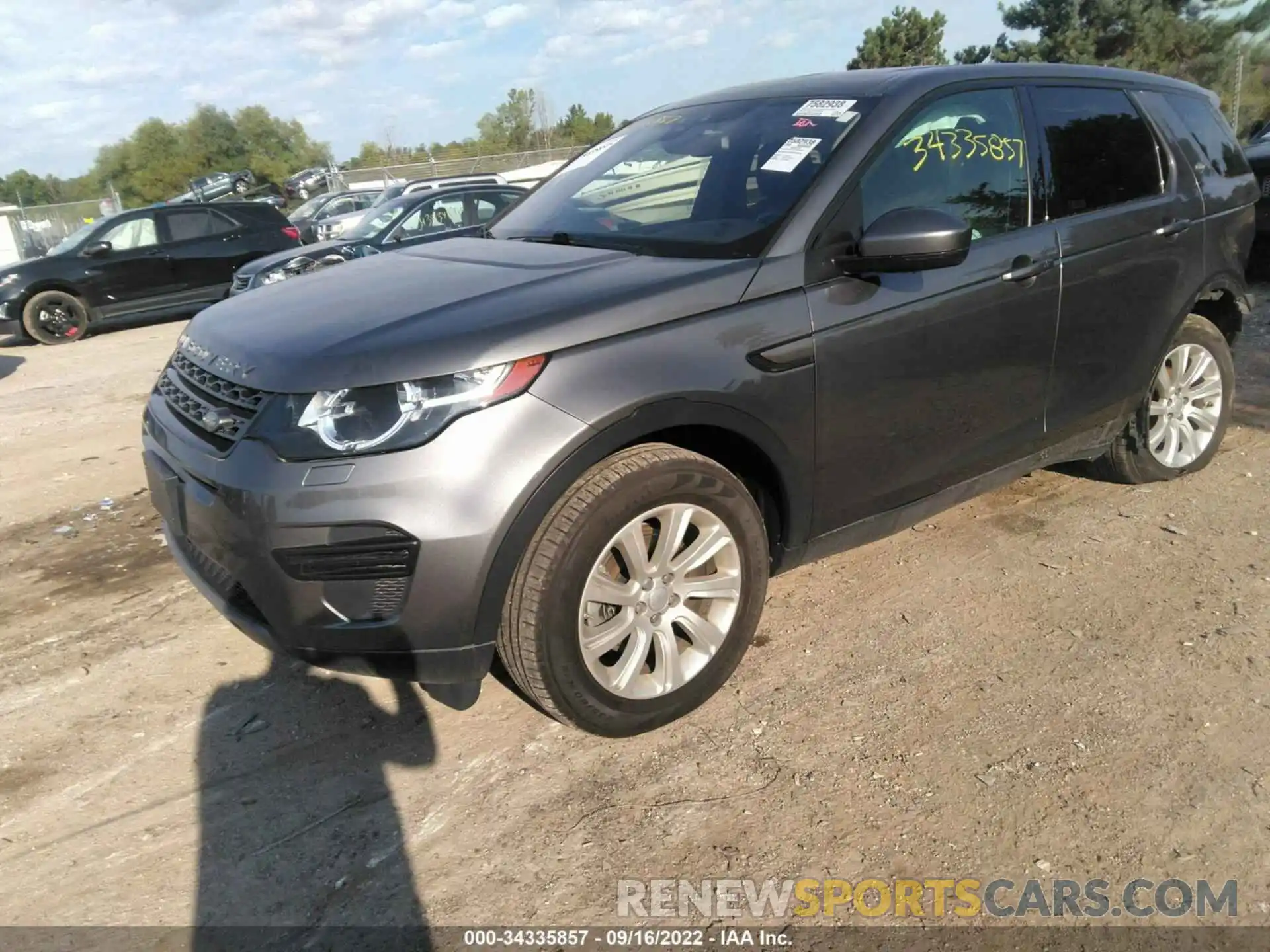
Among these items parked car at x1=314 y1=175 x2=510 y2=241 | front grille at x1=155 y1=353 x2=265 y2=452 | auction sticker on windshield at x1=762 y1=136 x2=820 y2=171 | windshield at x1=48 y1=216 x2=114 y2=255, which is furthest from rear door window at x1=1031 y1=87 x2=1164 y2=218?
windshield at x1=48 y1=216 x2=114 y2=255

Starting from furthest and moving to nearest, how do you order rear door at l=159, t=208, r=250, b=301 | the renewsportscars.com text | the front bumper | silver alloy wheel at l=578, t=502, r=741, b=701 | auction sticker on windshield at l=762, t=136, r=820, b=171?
rear door at l=159, t=208, r=250, b=301
auction sticker on windshield at l=762, t=136, r=820, b=171
silver alloy wheel at l=578, t=502, r=741, b=701
the front bumper
the renewsportscars.com text

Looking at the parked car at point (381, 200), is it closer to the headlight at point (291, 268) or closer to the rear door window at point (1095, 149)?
the headlight at point (291, 268)

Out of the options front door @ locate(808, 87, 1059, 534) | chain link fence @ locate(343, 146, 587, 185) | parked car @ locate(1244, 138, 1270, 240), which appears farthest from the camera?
chain link fence @ locate(343, 146, 587, 185)

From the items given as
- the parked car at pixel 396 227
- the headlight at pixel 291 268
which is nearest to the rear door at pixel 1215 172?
the parked car at pixel 396 227

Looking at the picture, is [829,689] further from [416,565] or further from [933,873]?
[416,565]

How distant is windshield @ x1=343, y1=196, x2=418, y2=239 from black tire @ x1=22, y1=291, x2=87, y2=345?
140 inches

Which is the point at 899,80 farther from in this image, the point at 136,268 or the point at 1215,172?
the point at 136,268

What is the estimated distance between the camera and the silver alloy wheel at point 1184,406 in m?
4.36

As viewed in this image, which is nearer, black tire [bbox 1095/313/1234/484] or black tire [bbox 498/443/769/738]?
black tire [bbox 498/443/769/738]

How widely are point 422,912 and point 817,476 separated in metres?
1.69

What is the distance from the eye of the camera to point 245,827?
2.56 meters

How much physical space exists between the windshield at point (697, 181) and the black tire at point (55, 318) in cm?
1037

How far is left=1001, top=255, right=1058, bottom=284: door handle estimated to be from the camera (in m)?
3.37

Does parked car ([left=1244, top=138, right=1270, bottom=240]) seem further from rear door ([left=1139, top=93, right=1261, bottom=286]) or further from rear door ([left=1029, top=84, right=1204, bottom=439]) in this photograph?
rear door ([left=1029, top=84, right=1204, bottom=439])
